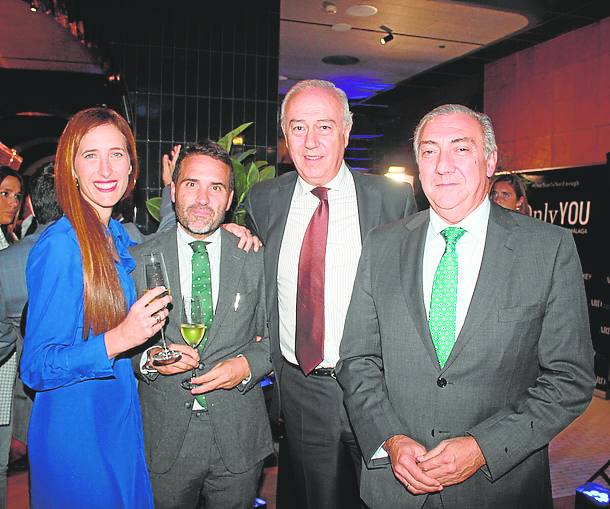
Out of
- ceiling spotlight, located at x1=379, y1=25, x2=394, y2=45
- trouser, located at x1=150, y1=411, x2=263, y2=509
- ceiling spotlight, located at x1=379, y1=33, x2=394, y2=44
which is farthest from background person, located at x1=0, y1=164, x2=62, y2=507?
ceiling spotlight, located at x1=379, y1=33, x2=394, y2=44

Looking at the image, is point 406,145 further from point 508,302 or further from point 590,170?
point 508,302

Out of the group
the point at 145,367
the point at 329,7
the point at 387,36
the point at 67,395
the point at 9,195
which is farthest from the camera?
the point at 387,36

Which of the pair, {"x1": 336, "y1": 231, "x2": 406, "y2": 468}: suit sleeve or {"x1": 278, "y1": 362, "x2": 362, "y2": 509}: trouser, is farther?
{"x1": 278, "y1": 362, "x2": 362, "y2": 509}: trouser

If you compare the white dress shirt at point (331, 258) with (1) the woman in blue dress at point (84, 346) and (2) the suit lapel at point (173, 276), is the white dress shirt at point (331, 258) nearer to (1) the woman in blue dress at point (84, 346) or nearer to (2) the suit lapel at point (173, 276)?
(2) the suit lapel at point (173, 276)

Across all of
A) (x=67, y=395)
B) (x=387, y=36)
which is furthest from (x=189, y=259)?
(x=387, y=36)

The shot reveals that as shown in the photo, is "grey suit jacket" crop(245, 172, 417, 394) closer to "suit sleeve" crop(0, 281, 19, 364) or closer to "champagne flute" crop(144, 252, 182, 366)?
"champagne flute" crop(144, 252, 182, 366)

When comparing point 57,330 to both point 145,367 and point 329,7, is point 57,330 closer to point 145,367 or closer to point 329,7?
point 145,367

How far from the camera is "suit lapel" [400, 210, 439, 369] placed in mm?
1680

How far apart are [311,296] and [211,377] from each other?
57 cm

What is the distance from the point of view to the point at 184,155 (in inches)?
89.8

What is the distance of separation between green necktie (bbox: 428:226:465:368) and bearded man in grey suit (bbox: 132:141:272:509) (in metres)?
0.77

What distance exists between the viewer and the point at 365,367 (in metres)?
1.86

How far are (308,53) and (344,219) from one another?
6.65 metres

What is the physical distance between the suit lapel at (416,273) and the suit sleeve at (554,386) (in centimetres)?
28
